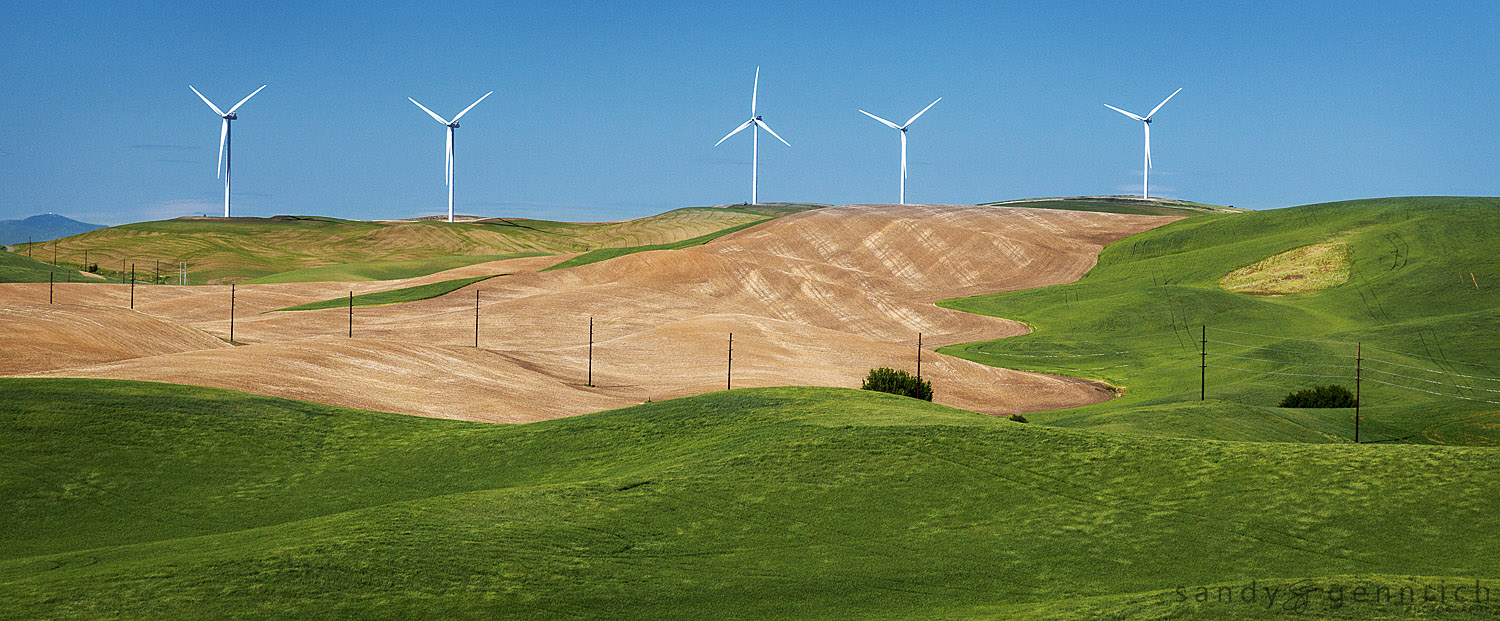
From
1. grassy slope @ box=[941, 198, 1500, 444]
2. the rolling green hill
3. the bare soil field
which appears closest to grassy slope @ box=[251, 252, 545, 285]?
the bare soil field

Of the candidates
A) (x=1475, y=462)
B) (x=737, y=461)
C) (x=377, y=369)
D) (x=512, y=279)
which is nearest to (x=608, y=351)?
(x=377, y=369)

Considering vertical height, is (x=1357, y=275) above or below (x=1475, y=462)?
above

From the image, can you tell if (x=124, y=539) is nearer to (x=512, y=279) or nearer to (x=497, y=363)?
(x=497, y=363)

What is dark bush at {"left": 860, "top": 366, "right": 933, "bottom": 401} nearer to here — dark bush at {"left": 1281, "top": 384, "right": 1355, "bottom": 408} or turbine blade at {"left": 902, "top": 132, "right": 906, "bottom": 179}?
dark bush at {"left": 1281, "top": 384, "right": 1355, "bottom": 408}

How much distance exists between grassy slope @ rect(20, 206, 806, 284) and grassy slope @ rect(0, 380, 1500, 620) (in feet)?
377

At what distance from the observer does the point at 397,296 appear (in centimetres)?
9862

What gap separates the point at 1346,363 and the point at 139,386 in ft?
200

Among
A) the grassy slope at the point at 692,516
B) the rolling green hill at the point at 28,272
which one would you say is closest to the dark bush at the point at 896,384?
the grassy slope at the point at 692,516

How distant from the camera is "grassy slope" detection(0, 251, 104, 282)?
104 meters

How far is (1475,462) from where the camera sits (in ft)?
73.5

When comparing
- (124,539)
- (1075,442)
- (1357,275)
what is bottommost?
(124,539)

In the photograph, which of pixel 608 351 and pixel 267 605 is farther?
pixel 608 351

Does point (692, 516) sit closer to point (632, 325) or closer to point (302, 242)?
point (632, 325)

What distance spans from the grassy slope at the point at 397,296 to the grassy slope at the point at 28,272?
30684 millimetres
